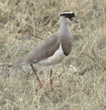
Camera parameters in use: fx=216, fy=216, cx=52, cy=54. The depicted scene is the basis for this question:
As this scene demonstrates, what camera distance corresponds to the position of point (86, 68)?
397cm

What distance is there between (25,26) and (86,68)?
1.65 meters

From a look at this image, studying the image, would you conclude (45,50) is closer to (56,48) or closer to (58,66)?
(56,48)

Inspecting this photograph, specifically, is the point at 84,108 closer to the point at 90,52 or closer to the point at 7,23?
the point at 90,52

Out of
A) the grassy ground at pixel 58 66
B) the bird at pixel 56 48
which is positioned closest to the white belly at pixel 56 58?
the bird at pixel 56 48

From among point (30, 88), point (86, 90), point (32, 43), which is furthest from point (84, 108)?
point (32, 43)

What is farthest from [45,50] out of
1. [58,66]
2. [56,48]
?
[58,66]

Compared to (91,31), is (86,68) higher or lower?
lower

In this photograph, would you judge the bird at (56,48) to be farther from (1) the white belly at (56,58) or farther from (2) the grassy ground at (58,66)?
(2) the grassy ground at (58,66)

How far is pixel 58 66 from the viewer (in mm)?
3883

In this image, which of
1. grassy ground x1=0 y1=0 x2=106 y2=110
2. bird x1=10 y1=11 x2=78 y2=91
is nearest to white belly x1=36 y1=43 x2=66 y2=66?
bird x1=10 y1=11 x2=78 y2=91

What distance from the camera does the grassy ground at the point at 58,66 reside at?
10.8ft

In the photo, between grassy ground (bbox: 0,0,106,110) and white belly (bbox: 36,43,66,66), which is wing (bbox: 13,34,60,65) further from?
grassy ground (bbox: 0,0,106,110)

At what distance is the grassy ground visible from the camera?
130 inches

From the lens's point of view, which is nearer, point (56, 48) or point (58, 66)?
point (56, 48)
